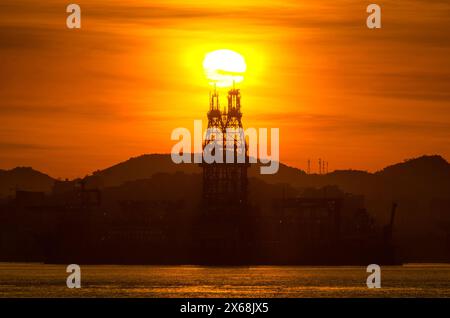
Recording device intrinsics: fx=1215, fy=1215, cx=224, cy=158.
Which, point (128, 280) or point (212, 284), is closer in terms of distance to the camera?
point (212, 284)
